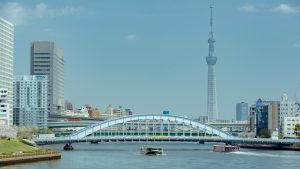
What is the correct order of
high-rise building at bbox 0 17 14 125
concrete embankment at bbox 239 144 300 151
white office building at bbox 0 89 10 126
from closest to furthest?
concrete embankment at bbox 239 144 300 151 < white office building at bbox 0 89 10 126 < high-rise building at bbox 0 17 14 125

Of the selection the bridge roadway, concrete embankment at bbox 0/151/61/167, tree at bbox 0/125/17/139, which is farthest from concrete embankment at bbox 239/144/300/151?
concrete embankment at bbox 0/151/61/167

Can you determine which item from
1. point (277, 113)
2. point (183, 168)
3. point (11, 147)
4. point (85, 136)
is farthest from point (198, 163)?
point (277, 113)

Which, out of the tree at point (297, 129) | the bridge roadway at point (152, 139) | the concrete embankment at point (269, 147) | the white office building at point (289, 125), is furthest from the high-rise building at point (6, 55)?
the tree at point (297, 129)

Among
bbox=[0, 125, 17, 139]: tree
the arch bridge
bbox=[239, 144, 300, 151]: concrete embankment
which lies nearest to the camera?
bbox=[0, 125, 17, 139]: tree

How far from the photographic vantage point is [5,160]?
77.5m

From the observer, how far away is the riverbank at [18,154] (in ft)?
259

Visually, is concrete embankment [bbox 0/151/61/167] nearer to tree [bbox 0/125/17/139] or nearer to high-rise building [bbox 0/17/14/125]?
tree [bbox 0/125/17/139]

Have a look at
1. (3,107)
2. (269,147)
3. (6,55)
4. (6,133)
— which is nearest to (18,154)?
(6,133)

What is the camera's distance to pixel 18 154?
8294 centimetres

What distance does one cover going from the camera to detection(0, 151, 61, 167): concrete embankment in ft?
255

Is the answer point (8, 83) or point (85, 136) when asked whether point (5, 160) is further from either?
point (8, 83)

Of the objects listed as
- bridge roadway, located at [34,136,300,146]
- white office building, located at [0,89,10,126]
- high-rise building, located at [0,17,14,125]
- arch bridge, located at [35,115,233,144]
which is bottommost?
bridge roadway, located at [34,136,300,146]

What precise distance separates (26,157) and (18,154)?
2019 millimetres

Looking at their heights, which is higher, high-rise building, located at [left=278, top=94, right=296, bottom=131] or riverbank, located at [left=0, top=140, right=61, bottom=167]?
high-rise building, located at [left=278, top=94, right=296, bottom=131]
